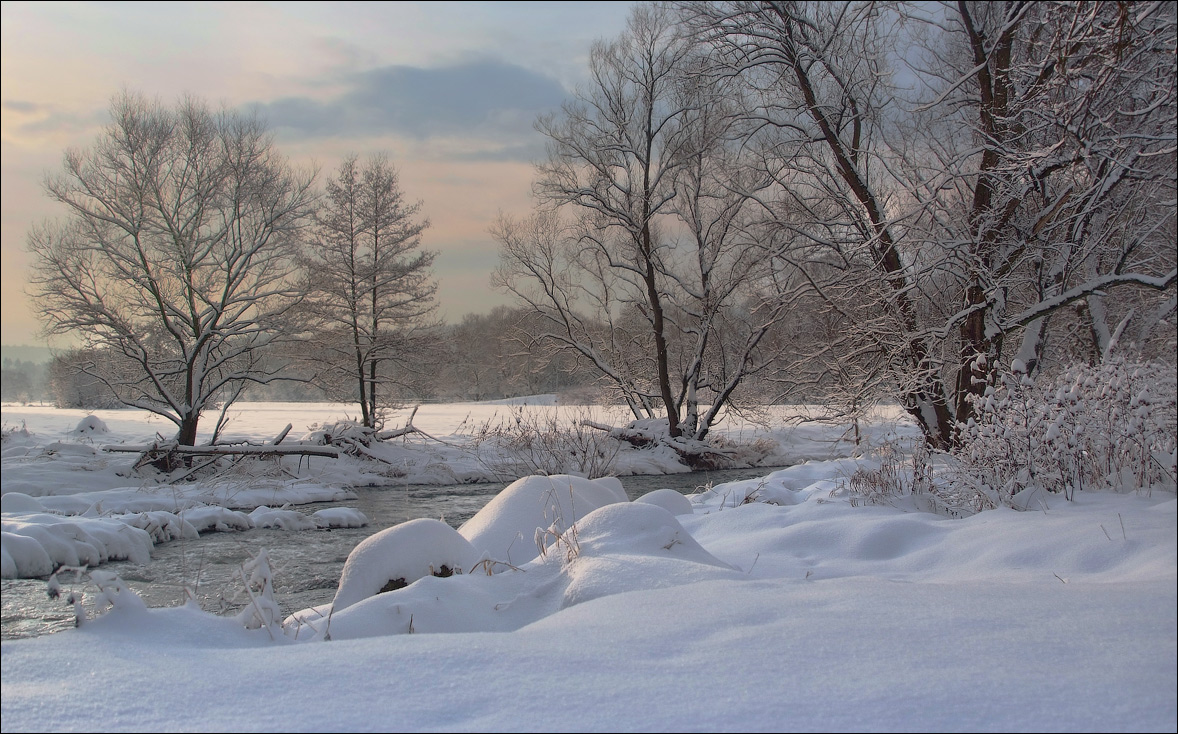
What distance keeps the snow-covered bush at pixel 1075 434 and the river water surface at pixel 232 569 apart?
13.5ft

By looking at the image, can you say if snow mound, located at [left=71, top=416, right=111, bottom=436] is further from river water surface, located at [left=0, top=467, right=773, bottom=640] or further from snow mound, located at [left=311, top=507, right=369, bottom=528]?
snow mound, located at [left=311, top=507, right=369, bottom=528]

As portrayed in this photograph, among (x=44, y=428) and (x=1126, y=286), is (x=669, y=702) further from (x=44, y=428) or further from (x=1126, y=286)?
(x=44, y=428)

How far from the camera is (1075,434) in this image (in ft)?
14.8

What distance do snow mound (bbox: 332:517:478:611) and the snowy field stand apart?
2 centimetres

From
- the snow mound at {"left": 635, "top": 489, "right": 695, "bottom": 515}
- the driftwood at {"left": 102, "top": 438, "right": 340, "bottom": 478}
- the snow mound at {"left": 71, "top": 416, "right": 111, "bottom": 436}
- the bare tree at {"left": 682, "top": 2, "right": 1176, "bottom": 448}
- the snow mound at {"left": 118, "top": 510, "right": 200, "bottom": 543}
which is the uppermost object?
the bare tree at {"left": 682, "top": 2, "right": 1176, "bottom": 448}

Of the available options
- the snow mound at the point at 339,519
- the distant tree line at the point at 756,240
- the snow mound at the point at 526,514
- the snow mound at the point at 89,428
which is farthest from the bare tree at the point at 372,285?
the snow mound at the point at 526,514

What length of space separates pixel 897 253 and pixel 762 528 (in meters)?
4.92

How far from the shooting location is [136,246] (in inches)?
561

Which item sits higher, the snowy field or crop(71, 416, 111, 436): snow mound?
crop(71, 416, 111, 436): snow mound

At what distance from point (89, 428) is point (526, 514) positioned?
47.5ft

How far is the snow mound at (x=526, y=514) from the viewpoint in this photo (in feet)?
17.9

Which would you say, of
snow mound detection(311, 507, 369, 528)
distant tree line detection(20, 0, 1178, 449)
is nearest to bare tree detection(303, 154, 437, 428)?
distant tree line detection(20, 0, 1178, 449)

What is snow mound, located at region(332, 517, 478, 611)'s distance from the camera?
177 inches

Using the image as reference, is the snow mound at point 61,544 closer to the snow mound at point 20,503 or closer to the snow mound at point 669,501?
the snow mound at point 20,503
